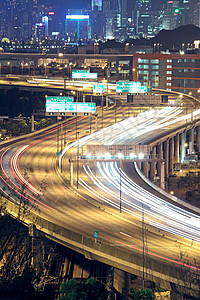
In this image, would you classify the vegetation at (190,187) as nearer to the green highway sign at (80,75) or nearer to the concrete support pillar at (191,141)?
the concrete support pillar at (191,141)

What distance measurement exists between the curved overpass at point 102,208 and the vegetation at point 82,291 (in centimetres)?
858

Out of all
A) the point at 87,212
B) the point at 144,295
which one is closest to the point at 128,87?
the point at 87,212

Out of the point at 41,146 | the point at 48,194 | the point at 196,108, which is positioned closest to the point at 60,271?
the point at 48,194

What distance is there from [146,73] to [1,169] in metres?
108

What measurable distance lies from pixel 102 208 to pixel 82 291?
29.3 meters

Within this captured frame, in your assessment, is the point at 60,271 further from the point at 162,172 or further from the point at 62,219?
the point at 162,172

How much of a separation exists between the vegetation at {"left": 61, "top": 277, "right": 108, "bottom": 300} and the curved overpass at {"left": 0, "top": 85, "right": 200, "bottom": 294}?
338 inches

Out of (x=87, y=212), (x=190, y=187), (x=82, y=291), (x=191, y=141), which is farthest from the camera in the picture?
(x=191, y=141)

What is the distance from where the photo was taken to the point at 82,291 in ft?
120

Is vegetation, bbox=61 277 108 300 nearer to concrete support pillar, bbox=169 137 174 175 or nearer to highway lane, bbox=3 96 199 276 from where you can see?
highway lane, bbox=3 96 199 276

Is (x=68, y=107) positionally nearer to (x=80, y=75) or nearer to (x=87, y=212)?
(x=87, y=212)

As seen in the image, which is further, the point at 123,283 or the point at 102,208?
the point at 102,208

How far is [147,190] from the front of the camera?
2943 inches

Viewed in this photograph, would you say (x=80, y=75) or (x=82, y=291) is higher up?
(x=80, y=75)
